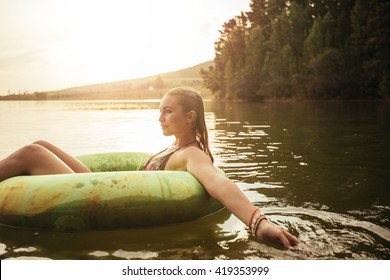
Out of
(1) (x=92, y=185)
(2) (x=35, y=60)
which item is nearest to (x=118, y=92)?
(2) (x=35, y=60)

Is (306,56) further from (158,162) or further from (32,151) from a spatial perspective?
(32,151)

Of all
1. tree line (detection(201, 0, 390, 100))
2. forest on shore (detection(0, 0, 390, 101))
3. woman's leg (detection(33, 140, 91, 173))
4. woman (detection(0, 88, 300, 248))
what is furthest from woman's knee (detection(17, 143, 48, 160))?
tree line (detection(201, 0, 390, 100))

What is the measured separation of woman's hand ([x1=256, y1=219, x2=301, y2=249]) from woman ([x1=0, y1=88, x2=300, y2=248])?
0.85 feet

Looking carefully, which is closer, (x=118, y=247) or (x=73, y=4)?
(x=118, y=247)

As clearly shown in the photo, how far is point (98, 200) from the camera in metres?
2.68

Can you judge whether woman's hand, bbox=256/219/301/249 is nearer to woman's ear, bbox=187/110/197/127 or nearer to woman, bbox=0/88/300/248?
woman, bbox=0/88/300/248

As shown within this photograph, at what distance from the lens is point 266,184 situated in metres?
4.14

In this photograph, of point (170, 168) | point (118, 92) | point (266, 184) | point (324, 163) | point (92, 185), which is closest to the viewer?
Answer: point (92, 185)

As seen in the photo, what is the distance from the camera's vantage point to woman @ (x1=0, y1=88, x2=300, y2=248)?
2.83 m

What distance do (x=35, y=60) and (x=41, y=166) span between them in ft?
7.41

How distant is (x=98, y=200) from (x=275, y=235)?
1197mm

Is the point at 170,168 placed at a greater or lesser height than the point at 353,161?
greater

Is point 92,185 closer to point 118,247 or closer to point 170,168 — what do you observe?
point 118,247
